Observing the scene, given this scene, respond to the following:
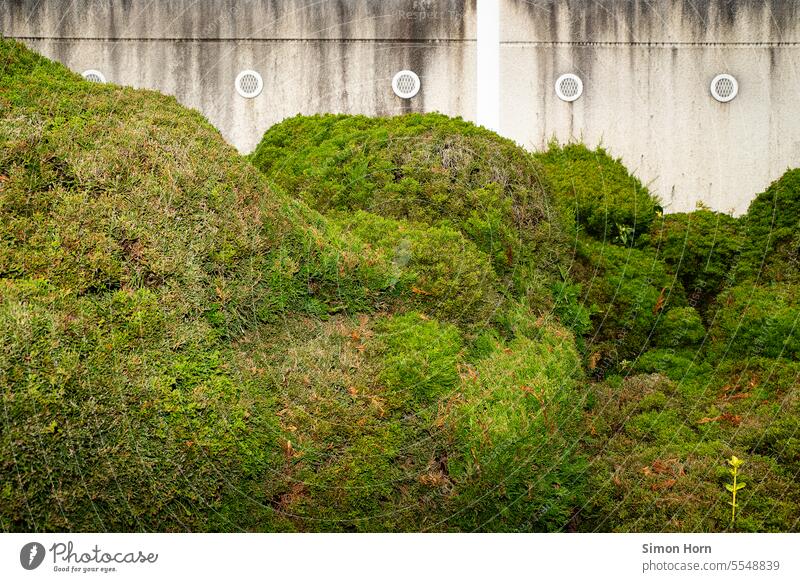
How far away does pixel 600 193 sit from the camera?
9.33 meters

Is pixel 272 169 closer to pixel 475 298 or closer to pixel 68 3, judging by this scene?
pixel 475 298

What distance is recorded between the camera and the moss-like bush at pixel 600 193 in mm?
9055

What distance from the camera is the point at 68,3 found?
10.2m

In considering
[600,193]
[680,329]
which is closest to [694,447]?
[680,329]

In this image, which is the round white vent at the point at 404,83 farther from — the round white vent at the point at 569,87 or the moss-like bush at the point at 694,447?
the moss-like bush at the point at 694,447

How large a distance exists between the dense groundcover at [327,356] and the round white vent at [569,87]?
3.20 meters

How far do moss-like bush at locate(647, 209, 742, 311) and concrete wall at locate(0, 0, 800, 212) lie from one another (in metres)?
1.49

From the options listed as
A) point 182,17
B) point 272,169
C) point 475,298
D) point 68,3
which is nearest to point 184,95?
point 182,17

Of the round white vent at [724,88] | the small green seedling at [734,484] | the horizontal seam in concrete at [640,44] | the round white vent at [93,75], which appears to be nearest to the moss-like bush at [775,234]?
the round white vent at [724,88]

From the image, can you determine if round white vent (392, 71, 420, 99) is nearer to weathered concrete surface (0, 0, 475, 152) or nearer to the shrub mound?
weathered concrete surface (0, 0, 475, 152)

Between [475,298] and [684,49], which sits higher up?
[684,49]

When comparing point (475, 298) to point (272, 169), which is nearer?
point (475, 298)

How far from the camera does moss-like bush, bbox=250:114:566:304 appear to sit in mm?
7203

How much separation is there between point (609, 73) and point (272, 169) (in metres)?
4.58
